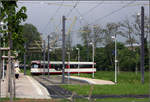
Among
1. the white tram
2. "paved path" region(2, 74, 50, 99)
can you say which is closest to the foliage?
the white tram

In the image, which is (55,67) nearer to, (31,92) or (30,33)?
(30,33)

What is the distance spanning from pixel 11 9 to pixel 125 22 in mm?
38361

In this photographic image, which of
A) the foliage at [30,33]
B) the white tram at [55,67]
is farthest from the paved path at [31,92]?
the foliage at [30,33]

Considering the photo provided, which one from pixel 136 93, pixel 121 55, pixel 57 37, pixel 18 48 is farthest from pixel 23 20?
pixel 121 55

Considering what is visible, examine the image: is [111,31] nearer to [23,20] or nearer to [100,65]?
[100,65]

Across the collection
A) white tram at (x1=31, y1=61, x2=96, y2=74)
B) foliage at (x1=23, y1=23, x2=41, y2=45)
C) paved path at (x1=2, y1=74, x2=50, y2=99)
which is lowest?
paved path at (x1=2, y1=74, x2=50, y2=99)

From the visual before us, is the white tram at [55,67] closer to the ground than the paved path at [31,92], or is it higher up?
higher up

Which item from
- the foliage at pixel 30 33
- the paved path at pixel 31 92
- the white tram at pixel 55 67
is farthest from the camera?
the foliage at pixel 30 33

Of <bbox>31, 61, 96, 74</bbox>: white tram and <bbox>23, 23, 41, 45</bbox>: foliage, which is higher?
<bbox>23, 23, 41, 45</bbox>: foliage

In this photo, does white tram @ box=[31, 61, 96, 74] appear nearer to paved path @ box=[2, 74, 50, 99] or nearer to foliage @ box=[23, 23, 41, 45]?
foliage @ box=[23, 23, 41, 45]

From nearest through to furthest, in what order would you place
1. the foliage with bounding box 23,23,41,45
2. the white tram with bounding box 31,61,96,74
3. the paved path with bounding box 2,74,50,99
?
the paved path with bounding box 2,74,50,99 → the white tram with bounding box 31,61,96,74 → the foliage with bounding box 23,23,41,45

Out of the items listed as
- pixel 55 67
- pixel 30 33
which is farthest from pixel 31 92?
pixel 30 33

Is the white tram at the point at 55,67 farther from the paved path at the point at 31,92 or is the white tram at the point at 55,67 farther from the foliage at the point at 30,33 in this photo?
the paved path at the point at 31,92

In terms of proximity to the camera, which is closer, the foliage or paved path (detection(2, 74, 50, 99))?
paved path (detection(2, 74, 50, 99))
